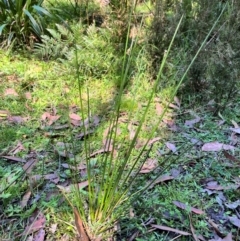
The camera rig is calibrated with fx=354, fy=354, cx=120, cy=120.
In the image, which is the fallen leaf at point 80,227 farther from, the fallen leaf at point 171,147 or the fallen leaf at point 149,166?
the fallen leaf at point 171,147

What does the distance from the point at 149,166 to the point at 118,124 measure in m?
0.43

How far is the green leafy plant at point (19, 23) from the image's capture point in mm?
2754

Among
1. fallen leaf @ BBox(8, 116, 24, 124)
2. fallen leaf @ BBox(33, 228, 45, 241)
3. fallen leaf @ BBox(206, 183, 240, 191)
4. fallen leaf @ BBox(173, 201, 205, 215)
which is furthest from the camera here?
fallen leaf @ BBox(8, 116, 24, 124)

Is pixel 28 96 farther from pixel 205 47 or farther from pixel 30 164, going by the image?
pixel 205 47

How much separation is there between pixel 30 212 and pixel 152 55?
1467mm

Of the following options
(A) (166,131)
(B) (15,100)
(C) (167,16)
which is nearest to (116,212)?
(A) (166,131)

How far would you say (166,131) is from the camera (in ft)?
6.78

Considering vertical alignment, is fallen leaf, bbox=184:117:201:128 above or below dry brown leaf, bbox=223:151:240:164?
below

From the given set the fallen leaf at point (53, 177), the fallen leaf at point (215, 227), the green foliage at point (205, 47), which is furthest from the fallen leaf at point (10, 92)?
the fallen leaf at point (215, 227)

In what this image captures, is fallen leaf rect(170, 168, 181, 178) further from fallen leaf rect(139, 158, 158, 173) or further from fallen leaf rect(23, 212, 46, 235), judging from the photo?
fallen leaf rect(23, 212, 46, 235)

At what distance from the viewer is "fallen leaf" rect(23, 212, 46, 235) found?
1408mm

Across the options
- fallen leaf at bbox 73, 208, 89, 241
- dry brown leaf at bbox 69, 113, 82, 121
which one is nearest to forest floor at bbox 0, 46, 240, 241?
dry brown leaf at bbox 69, 113, 82, 121

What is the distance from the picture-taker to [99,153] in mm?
1853

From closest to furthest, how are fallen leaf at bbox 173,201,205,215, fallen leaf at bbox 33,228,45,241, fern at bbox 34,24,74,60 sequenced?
1. fallen leaf at bbox 33,228,45,241
2. fallen leaf at bbox 173,201,205,215
3. fern at bbox 34,24,74,60
